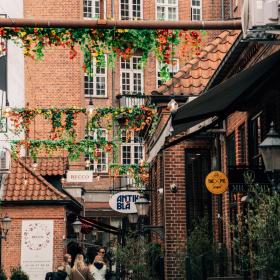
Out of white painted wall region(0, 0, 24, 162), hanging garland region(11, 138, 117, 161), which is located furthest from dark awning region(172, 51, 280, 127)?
white painted wall region(0, 0, 24, 162)

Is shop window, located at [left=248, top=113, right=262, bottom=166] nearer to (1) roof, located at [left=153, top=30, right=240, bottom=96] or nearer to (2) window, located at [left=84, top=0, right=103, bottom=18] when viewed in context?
(1) roof, located at [left=153, top=30, right=240, bottom=96]

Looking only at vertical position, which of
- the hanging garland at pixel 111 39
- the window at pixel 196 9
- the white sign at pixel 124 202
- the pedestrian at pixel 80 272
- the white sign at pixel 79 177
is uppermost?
the window at pixel 196 9

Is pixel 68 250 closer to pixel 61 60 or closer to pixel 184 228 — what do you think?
pixel 61 60

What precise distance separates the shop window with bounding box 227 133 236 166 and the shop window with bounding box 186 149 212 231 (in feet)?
9.55

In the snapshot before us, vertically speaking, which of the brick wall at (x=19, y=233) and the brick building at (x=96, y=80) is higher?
the brick building at (x=96, y=80)

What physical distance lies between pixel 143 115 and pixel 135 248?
141 inches

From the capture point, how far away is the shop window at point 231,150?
20750mm

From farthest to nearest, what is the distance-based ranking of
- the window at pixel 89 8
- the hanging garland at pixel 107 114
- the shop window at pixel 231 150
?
the window at pixel 89 8 < the hanging garland at pixel 107 114 < the shop window at pixel 231 150

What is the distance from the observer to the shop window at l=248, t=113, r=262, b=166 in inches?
688

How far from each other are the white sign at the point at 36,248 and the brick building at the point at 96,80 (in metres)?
11.7

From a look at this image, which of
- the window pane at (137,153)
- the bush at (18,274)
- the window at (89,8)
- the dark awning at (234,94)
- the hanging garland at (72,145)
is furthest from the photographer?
the window pane at (137,153)

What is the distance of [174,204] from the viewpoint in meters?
24.4

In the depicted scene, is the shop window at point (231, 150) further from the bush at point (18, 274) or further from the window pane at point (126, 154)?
the window pane at point (126, 154)

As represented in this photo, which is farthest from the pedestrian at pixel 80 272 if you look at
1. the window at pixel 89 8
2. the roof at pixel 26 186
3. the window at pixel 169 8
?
the window at pixel 169 8
